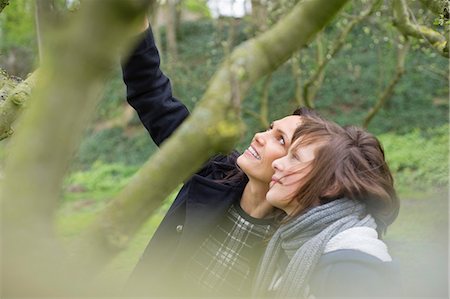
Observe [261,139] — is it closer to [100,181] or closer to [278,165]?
[278,165]

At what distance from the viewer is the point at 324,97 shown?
696 inches

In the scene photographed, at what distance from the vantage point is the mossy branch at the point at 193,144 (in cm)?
85

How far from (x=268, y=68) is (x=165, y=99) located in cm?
179

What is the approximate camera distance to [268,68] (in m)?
0.96

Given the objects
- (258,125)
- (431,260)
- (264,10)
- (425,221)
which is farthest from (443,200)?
(258,125)

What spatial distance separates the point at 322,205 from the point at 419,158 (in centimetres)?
1057

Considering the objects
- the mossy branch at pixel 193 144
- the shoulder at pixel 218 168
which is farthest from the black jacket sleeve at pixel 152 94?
the mossy branch at pixel 193 144

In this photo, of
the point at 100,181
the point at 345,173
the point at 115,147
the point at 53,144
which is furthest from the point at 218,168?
the point at 115,147

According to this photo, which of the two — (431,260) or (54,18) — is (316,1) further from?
(431,260)

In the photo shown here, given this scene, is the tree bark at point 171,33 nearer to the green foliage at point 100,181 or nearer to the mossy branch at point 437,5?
the green foliage at point 100,181

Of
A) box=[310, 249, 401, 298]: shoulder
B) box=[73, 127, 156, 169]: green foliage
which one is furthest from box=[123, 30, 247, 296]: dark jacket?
box=[73, 127, 156, 169]: green foliage

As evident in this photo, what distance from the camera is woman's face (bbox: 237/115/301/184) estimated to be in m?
2.38

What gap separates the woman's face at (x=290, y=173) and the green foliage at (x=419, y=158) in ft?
26.7

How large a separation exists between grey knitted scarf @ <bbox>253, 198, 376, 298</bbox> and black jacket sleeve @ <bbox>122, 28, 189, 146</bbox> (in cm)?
75
